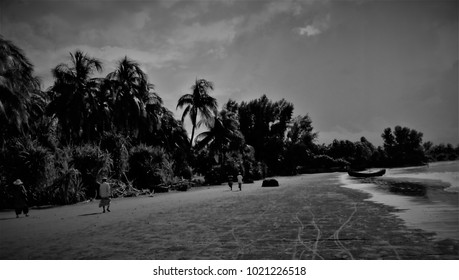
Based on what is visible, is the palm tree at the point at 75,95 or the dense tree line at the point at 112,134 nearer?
the dense tree line at the point at 112,134

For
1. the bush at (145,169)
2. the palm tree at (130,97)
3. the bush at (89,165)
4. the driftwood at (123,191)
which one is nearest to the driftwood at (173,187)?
the bush at (145,169)

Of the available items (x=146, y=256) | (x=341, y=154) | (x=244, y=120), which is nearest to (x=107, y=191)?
(x=146, y=256)

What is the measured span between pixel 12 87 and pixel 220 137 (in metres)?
21.7

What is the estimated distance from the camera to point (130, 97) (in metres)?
27.0

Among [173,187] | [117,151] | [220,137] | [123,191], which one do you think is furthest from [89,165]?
[220,137]

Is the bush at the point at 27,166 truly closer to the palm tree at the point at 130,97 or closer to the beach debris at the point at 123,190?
the beach debris at the point at 123,190

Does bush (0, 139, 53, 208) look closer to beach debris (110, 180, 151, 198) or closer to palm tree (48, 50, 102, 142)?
beach debris (110, 180, 151, 198)

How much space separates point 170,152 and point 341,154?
4658cm

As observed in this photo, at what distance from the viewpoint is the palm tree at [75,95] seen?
23922 millimetres

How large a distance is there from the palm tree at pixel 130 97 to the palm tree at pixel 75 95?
6.57ft

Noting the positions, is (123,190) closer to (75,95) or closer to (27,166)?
(27,166)

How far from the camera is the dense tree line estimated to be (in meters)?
14.9

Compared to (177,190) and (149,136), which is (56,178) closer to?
(177,190)

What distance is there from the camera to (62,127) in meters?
24.7
